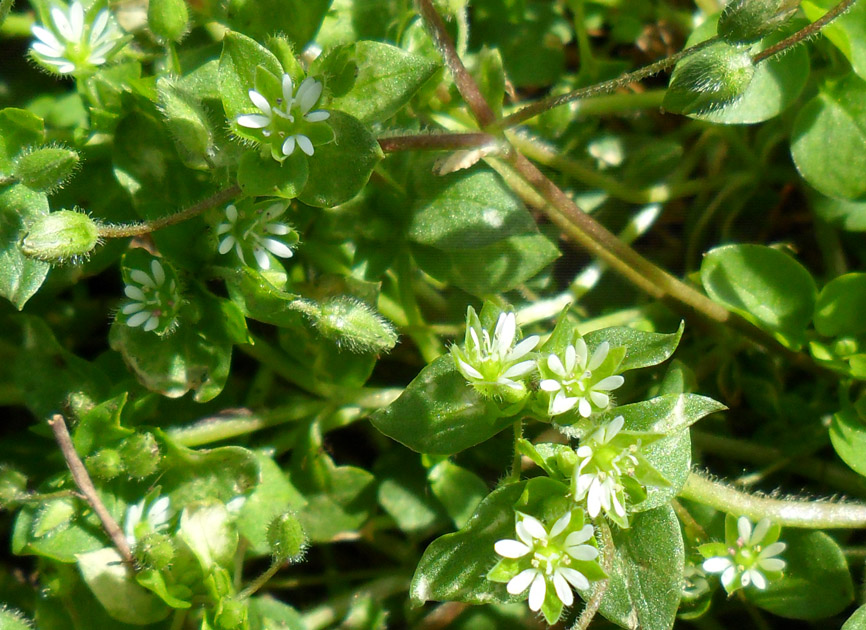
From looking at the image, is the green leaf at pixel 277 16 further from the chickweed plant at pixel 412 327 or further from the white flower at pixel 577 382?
the white flower at pixel 577 382

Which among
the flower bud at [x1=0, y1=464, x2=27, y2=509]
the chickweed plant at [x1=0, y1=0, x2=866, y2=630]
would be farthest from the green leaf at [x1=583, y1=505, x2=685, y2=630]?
the flower bud at [x1=0, y1=464, x2=27, y2=509]

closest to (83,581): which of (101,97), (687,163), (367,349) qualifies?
(367,349)

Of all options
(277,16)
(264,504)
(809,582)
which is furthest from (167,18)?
(809,582)

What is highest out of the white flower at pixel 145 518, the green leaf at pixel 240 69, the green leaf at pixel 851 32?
the green leaf at pixel 240 69

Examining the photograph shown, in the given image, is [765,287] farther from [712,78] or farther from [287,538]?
[287,538]

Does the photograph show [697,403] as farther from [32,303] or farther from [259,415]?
[32,303]

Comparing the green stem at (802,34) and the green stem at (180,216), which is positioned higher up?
the green stem at (802,34)

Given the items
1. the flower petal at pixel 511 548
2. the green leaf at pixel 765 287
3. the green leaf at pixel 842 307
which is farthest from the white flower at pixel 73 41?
the green leaf at pixel 842 307

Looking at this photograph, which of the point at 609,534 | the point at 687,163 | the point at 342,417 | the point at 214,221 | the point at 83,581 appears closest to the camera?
the point at 609,534
